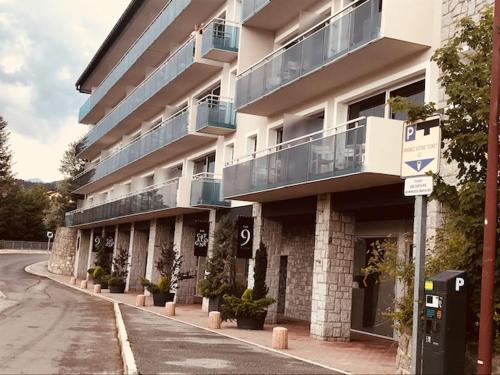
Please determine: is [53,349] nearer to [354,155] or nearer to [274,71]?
[354,155]

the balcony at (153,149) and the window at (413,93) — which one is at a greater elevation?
the balcony at (153,149)

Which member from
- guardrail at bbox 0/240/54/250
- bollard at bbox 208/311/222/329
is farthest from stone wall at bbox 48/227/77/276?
bollard at bbox 208/311/222/329

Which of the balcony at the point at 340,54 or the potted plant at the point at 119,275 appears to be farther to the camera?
the potted plant at the point at 119,275

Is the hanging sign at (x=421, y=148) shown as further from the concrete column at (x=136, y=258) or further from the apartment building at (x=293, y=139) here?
the concrete column at (x=136, y=258)

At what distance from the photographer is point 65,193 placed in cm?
6925

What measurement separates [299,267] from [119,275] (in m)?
15.6

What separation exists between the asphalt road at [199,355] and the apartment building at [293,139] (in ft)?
10.0

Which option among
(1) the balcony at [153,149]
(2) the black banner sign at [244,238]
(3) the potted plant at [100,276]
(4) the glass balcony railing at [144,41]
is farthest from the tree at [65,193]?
(2) the black banner sign at [244,238]

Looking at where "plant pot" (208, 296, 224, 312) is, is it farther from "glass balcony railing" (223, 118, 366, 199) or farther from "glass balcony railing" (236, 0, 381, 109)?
"glass balcony railing" (236, 0, 381, 109)

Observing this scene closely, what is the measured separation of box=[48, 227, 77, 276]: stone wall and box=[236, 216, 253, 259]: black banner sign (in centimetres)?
3808

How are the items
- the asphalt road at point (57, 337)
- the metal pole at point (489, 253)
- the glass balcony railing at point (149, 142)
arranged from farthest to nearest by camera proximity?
the glass balcony railing at point (149, 142) < the asphalt road at point (57, 337) < the metal pole at point (489, 253)

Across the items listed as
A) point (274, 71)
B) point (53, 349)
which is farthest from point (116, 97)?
point (53, 349)

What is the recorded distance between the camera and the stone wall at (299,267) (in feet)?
75.7

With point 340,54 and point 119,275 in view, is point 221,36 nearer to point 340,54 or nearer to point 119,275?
point 340,54
